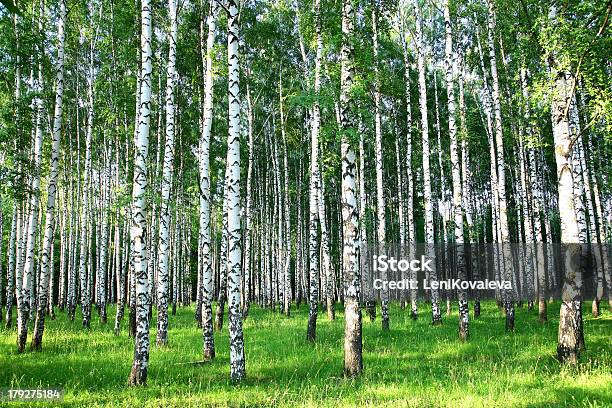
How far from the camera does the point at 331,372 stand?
27.9 feet

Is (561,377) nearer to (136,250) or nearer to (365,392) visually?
(365,392)

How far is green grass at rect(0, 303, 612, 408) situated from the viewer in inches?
260

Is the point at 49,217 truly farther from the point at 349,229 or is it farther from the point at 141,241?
the point at 349,229

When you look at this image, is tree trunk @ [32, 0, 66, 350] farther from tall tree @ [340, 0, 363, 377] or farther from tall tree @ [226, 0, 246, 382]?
tall tree @ [340, 0, 363, 377]

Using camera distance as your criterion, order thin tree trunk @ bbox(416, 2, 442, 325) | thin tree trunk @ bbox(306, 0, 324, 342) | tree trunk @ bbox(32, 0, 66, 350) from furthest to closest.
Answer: thin tree trunk @ bbox(416, 2, 442, 325), thin tree trunk @ bbox(306, 0, 324, 342), tree trunk @ bbox(32, 0, 66, 350)

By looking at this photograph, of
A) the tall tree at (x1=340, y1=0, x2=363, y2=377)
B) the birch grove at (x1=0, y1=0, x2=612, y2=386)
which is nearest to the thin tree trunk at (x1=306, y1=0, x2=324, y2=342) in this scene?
the birch grove at (x1=0, y1=0, x2=612, y2=386)

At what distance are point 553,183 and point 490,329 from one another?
27097 mm

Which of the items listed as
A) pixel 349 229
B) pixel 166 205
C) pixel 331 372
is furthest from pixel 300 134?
pixel 331 372

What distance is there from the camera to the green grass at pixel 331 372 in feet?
21.7

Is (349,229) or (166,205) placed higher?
(166,205)

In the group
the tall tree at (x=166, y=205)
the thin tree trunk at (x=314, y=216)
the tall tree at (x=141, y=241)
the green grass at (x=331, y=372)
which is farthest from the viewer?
the thin tree trunk at (x=314, y=216)

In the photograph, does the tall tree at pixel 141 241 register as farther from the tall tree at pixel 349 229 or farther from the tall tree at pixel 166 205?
the tall tree at pixel 349 229

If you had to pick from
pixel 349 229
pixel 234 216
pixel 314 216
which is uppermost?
pixel 314 216

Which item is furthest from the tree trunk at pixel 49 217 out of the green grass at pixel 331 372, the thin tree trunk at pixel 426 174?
the thin tree trunk at pixel 426 174
